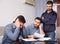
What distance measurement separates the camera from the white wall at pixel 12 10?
11.3 feet

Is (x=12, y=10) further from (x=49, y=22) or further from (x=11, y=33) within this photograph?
(x=11, y=33)

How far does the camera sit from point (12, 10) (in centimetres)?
380

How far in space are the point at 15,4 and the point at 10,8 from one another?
0.85ft

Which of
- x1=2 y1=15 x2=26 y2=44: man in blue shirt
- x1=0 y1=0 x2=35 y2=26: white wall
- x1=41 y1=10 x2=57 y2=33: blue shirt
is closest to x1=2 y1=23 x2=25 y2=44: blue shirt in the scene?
x1=2 y1=15 x2=26 y2=44: man in blue shirt

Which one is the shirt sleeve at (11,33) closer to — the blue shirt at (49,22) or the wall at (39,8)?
the blue shirt at (49,22)

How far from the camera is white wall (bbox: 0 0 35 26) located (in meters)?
3.45

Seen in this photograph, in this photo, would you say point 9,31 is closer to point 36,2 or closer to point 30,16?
point 30,16

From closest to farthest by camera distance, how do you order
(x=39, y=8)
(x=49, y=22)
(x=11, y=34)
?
1. (x=11, y=34)
2. (x=49, y=22)
3. (x=39, y=8)

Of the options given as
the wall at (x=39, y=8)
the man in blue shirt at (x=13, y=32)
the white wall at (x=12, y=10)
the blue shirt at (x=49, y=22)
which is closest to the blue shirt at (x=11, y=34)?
the man in blue shirt at (x=13, y=32)

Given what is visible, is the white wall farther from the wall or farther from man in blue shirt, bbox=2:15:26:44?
man in blue shirt, bbox=2:15:26:44

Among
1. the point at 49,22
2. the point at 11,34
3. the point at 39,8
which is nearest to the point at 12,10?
the point at 49,22

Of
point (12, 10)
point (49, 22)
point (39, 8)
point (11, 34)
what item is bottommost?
point (11, 34)

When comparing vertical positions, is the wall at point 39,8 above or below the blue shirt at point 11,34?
above

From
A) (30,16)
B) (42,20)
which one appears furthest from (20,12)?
(42,20)
